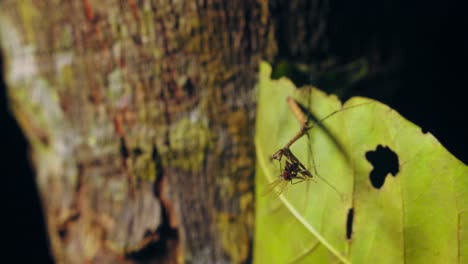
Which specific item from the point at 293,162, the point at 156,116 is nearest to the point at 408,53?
the point at 293,162

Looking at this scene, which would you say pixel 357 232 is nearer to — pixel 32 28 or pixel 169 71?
pixel 169 71

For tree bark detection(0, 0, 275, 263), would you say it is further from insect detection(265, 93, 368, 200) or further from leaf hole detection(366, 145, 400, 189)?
leaf hole detection(366, 145, 400, 189)

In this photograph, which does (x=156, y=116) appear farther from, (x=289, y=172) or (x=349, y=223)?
(x=349, y=223)

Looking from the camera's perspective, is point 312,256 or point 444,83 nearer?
point 312,256

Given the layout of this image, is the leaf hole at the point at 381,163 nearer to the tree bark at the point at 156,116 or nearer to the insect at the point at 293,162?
the insect at the point at 293,162

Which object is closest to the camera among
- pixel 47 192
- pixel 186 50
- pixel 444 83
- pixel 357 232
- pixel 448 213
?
pixel 448 213

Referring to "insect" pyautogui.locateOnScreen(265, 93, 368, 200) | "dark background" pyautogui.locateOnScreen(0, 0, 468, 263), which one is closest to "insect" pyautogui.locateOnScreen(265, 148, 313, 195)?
"insect" pyautogui.locateOnScreen(265, 93, 368, 200)

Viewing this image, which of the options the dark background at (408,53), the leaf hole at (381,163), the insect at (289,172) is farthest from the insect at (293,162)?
the dark background at (408,53)

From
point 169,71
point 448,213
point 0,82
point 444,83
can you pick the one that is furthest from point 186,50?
point 0,82
